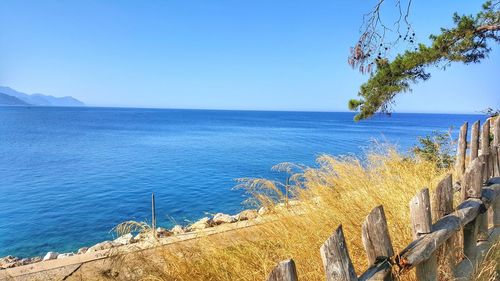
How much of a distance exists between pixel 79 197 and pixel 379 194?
1669 cm

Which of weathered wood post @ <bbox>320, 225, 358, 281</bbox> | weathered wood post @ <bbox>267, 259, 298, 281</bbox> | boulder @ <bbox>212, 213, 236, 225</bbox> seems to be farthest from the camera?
boulder @ <bbox>212, 213, 236, 225</bbox>

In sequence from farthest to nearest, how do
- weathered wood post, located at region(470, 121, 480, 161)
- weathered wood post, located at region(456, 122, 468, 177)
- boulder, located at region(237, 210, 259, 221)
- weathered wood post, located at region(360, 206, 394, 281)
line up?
boulder, located at region(237, 210, 259, 221)
weathered wood post, located at region(456, 122, 468, 177)
weathered wood post, located at region(470, 121, 480, 161)
weathered wood post, located at region(360, 206, 394, 281)

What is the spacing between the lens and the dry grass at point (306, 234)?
299 cm

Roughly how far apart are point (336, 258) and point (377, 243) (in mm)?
408

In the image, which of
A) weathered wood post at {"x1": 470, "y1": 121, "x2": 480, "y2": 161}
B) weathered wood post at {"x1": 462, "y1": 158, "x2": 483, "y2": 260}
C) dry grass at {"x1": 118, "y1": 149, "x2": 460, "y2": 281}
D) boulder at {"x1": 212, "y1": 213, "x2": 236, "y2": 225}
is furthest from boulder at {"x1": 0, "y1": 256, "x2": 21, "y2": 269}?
weathered wood post at {"x1": 470, "y1": 121, "x2": 480, "y2": 161}

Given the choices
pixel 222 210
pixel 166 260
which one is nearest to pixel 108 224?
pixel 222 210

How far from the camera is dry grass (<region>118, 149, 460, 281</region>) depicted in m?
2.99

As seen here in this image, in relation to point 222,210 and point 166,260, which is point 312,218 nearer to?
point 166,260

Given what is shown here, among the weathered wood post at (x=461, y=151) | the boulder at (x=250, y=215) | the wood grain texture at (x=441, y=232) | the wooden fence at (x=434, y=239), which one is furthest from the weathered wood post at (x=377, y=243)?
the weathered wood post at (x=461, y=151)

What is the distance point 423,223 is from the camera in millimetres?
2150

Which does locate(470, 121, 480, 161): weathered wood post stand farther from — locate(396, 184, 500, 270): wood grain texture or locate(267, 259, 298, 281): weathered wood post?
locate(267, 259, 298, 281): weathered wood post

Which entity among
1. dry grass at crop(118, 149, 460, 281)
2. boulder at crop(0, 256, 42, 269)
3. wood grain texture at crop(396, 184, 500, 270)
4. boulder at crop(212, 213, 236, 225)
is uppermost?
wood grain texture at crop(396, 184, 500, 270)

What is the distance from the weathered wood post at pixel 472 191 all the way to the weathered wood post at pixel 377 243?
1.47m

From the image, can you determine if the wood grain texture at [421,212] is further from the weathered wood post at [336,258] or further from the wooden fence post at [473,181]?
the wooden fence post at [473,181]
